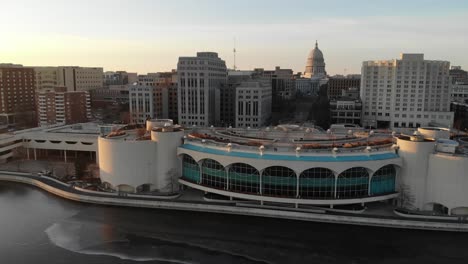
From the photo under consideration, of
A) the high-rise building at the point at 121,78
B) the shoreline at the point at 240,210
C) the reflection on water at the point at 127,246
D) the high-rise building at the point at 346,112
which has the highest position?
the high-rise building at the point at 121,78

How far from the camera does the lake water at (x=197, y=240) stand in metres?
27.7

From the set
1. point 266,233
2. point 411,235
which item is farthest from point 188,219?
point 411,235

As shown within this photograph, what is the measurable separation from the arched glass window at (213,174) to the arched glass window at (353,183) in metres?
10.4

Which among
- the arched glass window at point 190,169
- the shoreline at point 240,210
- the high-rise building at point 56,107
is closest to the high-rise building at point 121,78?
the high-rise building at point 56,107

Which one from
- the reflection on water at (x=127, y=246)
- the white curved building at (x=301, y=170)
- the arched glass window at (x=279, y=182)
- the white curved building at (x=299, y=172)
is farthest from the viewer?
the arched glass window at (x=279, y=182)

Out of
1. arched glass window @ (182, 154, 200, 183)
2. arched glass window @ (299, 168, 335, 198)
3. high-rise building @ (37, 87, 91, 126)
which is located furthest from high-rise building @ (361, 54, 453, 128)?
high-rise building @ (37, 87, 91, 126)

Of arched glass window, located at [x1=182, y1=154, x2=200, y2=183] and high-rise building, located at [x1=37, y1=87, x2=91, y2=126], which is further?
high-rise building, located at [x1=37, y1=87, x2=91, y2=126]

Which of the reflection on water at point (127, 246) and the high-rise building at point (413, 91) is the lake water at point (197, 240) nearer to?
the reflection on water at point (127, 246)

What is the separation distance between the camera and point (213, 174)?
3784 cm

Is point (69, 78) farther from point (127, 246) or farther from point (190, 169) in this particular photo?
point (127, 246)

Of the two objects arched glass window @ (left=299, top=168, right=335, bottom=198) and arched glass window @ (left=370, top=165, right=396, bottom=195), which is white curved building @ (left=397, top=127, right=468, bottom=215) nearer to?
arched glass window @ (left=370, top=165, right=396, bottom=195)

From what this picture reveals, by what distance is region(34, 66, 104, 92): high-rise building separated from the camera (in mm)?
118662

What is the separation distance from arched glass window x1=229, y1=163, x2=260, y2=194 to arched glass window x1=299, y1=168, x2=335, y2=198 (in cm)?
402

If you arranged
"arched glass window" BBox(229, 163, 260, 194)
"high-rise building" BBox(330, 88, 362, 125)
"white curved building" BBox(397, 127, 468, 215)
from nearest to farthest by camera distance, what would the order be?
"white curved building" BBox(397, 127, 468, 215) → "arched glass window" BBox(229, 163, 260, 194) → "high-rise building" BBox(330, 88, 362, 125)
